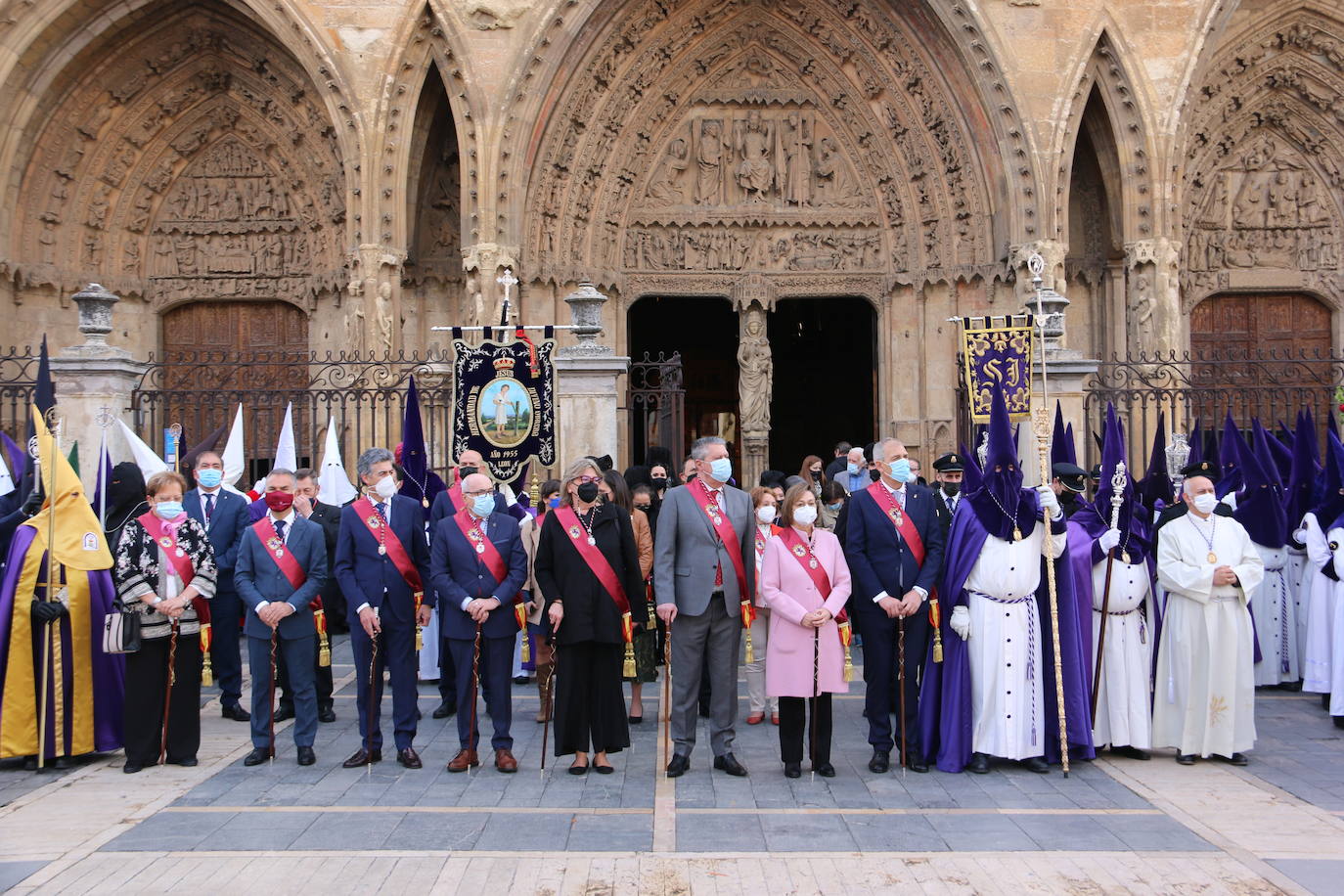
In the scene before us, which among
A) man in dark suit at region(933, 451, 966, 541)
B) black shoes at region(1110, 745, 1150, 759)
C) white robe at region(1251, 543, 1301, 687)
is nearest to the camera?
black shoes at region(1110, 745, 1150, 759)

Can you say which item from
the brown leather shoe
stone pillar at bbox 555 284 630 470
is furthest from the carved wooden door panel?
the brown leather shoe

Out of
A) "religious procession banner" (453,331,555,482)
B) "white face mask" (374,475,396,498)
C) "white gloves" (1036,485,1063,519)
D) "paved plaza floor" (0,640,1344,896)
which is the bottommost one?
"paved plaza floor" (0,640,1344,896)

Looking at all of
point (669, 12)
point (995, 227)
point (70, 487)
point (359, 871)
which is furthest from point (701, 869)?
point (669, 12)

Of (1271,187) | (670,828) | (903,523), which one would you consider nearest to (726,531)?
(903,523)

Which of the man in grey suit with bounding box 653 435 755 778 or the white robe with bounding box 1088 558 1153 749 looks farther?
the white robe with bounding box 1088 558 1153 749

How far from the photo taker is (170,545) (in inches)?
288

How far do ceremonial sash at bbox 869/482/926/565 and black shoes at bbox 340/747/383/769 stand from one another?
Answer: 3398 millimetres

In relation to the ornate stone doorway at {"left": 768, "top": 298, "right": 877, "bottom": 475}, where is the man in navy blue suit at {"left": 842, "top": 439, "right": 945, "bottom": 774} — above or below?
below

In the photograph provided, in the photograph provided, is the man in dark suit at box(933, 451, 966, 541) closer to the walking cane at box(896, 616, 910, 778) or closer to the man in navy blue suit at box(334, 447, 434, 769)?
the walking cane at box(896, 616, 910, 778)

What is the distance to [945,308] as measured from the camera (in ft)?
57.8

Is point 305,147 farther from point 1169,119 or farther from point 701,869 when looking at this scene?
point 701,869

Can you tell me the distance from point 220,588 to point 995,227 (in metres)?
12.1

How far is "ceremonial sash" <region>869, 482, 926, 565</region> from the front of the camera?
7145 mm

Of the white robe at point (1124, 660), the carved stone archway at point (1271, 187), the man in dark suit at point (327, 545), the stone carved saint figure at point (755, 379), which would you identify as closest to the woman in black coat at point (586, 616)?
the man in dark suit at point (327, 545)
